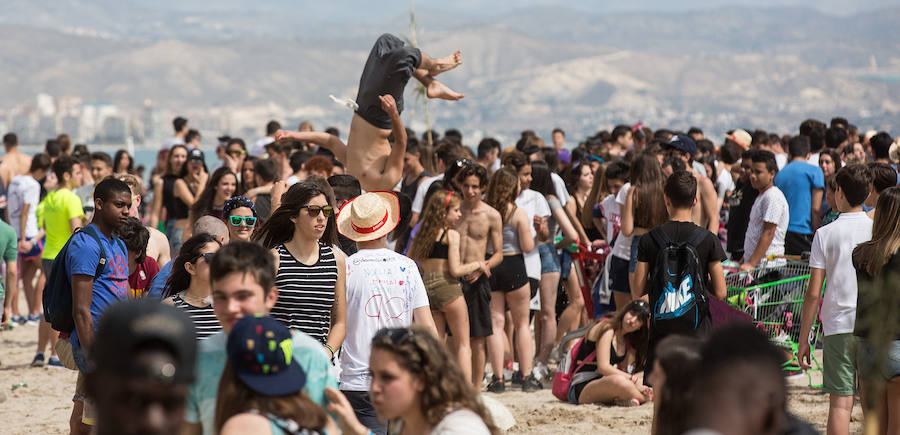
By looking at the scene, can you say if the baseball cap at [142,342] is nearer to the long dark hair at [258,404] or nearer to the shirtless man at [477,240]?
the long dark hair at [258,404]

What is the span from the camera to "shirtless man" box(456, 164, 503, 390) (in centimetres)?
730

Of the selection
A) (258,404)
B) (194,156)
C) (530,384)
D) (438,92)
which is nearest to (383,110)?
(438,92)

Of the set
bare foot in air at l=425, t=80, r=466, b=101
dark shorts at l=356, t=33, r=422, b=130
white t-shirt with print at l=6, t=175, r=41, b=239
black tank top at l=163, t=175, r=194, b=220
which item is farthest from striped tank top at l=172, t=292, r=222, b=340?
white t-shirt with print at l=6, t=175, r=41, b=239

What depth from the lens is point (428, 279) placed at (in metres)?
6.96

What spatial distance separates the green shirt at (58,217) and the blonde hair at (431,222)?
389 centimetres

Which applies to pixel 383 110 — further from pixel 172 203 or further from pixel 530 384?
pixel 172 203

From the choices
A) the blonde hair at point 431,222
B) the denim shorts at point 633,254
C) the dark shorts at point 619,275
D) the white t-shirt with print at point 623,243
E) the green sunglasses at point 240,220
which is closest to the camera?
the green sunglasses at point 240,220

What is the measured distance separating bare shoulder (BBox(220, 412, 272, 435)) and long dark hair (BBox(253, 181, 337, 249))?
6.69 ft

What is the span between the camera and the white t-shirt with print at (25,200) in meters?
10.8

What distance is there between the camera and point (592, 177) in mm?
9992

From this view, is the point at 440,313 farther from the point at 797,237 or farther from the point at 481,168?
the point at 797,237

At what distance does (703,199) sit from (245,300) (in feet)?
17.1

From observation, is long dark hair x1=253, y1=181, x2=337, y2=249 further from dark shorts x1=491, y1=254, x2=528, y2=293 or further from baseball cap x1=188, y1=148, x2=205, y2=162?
baseball cap x1=188, y1=148, x2=205, y2=162

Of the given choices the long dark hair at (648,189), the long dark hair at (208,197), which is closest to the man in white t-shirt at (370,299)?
the long dark hair at (648,189)
